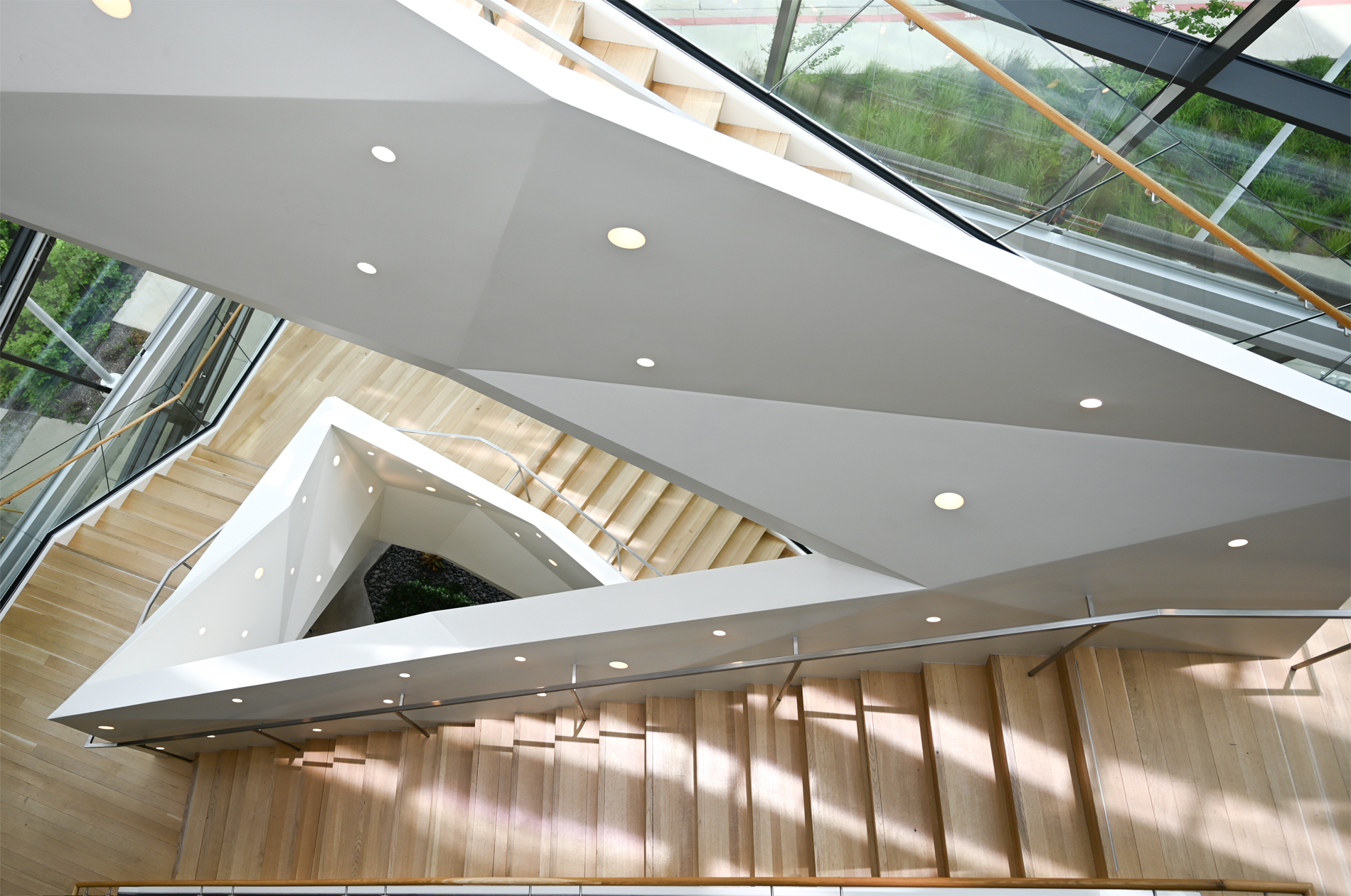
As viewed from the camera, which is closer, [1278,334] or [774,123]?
[1278,334]

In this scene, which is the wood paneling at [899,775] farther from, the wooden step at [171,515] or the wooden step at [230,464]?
the wooden step at [230,464]

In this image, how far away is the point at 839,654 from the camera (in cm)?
400

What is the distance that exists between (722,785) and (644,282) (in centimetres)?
363

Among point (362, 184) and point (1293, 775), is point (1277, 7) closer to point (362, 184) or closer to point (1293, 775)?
point (1293, 775)

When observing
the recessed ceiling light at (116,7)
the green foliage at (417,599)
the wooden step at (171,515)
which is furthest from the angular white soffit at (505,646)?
the green foliage at (417,599)

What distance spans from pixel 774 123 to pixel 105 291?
21.6ft

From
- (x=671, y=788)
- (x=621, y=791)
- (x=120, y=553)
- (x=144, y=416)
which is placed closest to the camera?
(x=671, y=788)

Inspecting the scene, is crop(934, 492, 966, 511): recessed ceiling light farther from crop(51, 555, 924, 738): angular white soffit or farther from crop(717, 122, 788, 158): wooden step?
crop(717, 122, 788, 158): wooden step

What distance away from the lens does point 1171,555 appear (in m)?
3.50

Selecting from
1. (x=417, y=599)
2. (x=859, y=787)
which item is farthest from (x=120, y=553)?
(x=859, y=787)

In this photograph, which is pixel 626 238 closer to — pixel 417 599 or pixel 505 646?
pixel 505 646

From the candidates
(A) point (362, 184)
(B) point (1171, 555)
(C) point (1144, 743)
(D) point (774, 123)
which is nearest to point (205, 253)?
(A) point (362, 184)

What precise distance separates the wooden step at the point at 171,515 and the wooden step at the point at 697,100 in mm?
5945

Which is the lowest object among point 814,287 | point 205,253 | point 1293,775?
point 1293,775
